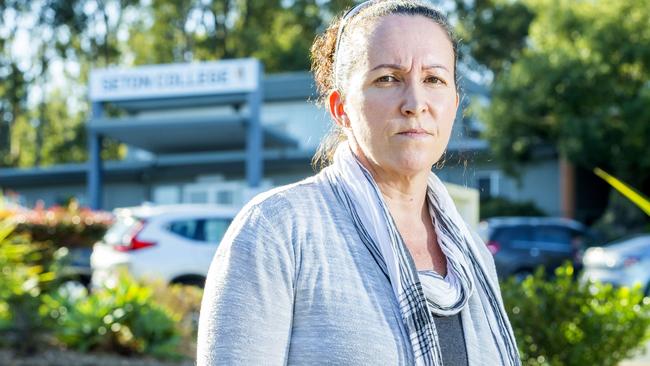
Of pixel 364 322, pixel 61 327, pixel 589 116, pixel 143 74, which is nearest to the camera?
pixel 364 322

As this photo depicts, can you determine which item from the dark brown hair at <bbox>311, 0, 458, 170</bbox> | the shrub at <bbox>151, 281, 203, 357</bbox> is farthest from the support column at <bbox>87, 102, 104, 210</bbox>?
the dark brown hair at <bbox>311, 0, 458, 170</bbox>

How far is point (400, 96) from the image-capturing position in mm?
2201

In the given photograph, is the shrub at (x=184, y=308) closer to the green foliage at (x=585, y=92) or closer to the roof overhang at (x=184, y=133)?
the roof overhang at (x=184, y=133)

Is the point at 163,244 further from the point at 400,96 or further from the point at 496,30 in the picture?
the point at 496,30

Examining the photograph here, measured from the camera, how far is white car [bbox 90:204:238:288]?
1462 cm

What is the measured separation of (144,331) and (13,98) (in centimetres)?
3976

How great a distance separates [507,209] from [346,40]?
2659 centimetres

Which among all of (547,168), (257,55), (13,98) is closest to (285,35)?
(257,55)

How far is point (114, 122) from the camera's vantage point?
2534 centimetres

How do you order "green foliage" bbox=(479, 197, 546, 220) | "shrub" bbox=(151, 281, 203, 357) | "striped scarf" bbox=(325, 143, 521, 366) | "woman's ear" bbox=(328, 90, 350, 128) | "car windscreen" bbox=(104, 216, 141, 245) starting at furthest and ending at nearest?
"green foliage" bbox=(479, 197, 546, 220) → "car windscreen" bbox=(104, 216, 141, 245) → "shrub" bbox=(151, 281, 203, 357) → "woman's ear" bbox=(328, 90, 350, 128) → "striped scarf" bbox=(325, 143, 521, 366)

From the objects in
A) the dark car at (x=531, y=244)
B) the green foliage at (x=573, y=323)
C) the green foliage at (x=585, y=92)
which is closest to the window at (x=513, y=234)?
the dark car at (x=531, y=244)

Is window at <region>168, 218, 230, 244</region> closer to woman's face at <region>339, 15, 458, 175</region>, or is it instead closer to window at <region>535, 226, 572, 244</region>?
window at <region>535, 226, 572, 244</region>

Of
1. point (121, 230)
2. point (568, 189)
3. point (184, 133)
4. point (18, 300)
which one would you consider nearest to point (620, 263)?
point (121, 230)

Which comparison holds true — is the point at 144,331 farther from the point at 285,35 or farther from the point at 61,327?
the point at 285,35
